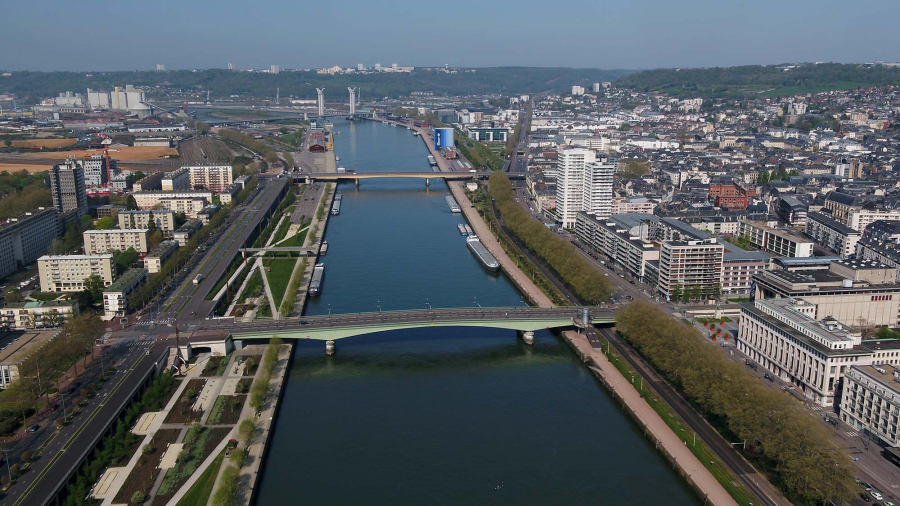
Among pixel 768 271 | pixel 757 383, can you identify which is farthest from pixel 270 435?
pixel 768 271

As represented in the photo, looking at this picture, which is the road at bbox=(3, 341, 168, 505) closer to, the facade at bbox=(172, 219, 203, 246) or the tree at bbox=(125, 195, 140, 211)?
the facade at bbox=(172, 219, 203, 246)

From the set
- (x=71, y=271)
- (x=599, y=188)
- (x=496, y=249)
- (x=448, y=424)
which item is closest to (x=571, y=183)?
(x=599, y=188)

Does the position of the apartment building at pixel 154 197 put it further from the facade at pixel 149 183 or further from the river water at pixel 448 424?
A: the river water at pixel 448 424

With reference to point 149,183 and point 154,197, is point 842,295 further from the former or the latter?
point 149,183

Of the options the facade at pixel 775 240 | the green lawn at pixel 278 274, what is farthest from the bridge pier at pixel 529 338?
the facade at pixel 775 240

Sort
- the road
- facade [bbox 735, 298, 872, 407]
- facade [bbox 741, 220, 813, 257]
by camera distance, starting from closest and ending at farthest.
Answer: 1. the road
2. facade [bbox 735, 298, 872, 407]
3. facade [bbox 741, 220, 813, 257]

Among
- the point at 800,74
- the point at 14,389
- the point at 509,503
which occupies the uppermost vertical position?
the point at 800,74

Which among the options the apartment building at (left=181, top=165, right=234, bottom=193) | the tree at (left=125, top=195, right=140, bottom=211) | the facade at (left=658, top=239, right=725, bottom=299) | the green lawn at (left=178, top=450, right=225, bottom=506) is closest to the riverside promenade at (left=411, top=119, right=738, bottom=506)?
the facade at (left=658, top=239, right=725, bottom=299)

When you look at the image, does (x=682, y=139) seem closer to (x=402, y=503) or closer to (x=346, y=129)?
(x=346, y=129)
